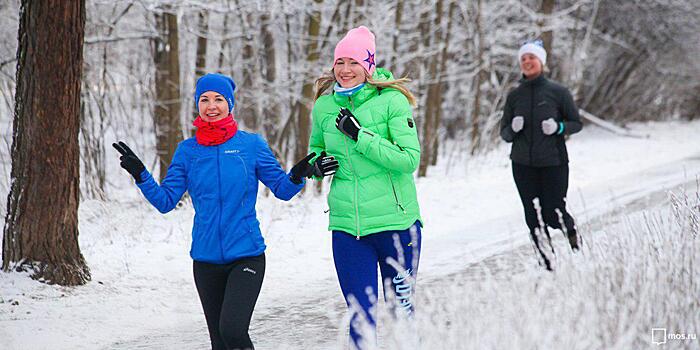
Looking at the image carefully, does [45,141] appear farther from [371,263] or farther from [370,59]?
[371,263]

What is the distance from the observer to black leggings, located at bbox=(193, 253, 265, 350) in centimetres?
387

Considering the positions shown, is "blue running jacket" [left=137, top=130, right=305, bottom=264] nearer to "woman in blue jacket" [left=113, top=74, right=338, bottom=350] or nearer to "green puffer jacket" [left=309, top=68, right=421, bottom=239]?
"woman in blue jacket" [left=113, top=74, right=338, bottom=350]

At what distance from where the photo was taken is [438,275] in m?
7.25

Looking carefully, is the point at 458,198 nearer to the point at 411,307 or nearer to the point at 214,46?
the point at 214,46

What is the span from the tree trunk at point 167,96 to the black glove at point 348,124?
827cm

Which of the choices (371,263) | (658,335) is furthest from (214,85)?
(658,335)

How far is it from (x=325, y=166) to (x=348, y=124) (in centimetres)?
25

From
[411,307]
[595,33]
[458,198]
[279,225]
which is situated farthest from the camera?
[595,33]

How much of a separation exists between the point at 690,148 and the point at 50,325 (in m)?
17.7

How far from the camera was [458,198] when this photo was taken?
12391 millimetres

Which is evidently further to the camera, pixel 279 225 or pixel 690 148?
pixel 690 148

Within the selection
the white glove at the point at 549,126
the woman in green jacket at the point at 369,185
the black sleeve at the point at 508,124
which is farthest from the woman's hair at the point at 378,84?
the black sleeve at the point at 508,124

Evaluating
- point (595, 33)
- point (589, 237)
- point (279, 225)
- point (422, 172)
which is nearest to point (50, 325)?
point (589, 237)

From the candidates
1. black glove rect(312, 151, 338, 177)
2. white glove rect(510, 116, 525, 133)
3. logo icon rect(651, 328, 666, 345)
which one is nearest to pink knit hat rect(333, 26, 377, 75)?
black glove rect(312, 151, 338, 177)
